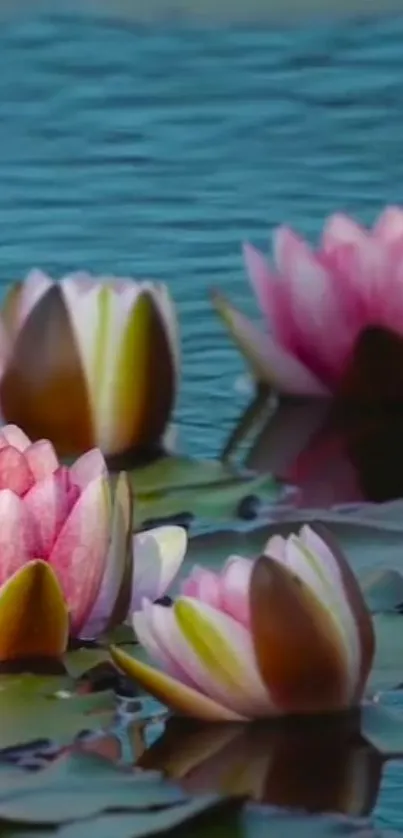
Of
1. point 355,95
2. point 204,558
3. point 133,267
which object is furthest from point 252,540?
point 355,95

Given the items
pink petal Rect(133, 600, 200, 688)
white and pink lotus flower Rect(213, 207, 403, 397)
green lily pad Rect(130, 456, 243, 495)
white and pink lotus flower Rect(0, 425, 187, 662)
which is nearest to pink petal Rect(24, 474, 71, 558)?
white and pink lotus flower Rect(0, 425, 187, 662)

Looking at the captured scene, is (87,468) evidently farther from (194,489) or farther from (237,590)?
(194,489)

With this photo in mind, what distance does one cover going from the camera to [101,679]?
5.00 ft

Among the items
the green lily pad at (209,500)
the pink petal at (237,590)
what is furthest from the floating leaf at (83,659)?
the green lily pad at (209,500)

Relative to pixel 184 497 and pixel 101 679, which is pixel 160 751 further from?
pixel 184 497

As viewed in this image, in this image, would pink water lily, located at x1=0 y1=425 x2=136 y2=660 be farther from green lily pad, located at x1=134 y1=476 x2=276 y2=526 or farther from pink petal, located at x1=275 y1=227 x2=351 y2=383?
pink petal, located at x1=275 y1=227 x2=351 y2=383

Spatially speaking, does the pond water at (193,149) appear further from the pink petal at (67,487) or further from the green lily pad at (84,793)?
the green lily pad at (84,793)

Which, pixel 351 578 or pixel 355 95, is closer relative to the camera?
pixel 351 578

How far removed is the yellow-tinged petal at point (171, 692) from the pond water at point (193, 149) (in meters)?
0.61

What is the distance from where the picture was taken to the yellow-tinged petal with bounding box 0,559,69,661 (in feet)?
4.90

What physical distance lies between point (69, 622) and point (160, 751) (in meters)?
0.13

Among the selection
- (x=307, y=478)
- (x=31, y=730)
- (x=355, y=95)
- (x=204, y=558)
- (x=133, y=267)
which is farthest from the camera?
(x=355, y=95)

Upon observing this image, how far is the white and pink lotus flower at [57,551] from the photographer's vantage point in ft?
4.95

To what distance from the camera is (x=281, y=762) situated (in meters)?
1.43
